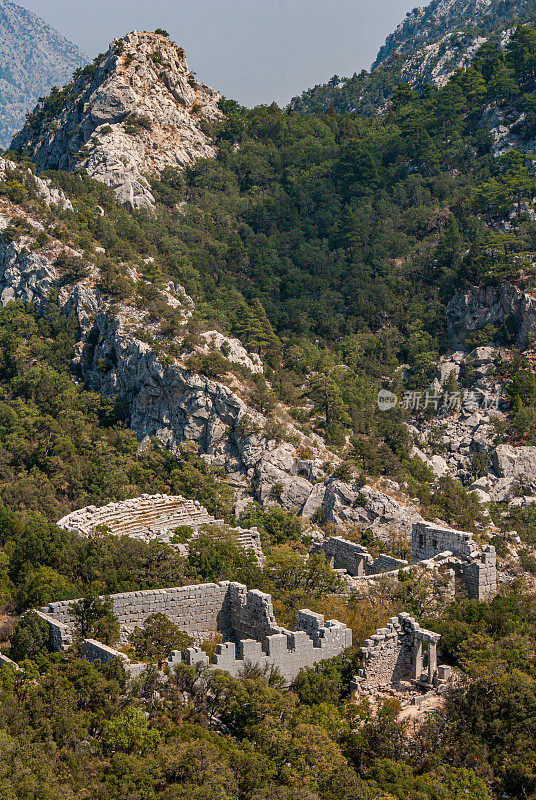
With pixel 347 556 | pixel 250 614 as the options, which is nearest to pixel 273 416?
pixel 347 556

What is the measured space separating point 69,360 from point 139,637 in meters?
39.6

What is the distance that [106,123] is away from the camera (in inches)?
3533

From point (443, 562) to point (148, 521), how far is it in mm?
10004

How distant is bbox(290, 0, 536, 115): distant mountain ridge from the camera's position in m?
127

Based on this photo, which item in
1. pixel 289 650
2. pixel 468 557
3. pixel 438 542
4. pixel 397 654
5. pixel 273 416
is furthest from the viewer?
pixel 273 416

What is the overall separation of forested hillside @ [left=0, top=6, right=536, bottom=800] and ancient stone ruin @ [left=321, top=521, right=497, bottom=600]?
33.5 inches

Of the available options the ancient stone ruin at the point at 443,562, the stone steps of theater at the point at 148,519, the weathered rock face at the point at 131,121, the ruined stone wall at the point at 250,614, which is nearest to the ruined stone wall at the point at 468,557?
the ancient stone ruin at the point at 443,562

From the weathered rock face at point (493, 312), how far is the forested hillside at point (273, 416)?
0.30 meters

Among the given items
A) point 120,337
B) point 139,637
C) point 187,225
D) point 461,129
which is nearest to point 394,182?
point 461,129

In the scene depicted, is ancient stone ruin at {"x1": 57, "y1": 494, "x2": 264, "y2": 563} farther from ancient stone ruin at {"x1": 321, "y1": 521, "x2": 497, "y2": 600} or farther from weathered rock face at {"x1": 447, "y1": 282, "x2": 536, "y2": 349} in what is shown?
weathered rock face at {"x1": 447, "y1": 282, "x2": 536, "y2": 349}

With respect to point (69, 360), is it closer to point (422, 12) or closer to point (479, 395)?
point (479, 395)

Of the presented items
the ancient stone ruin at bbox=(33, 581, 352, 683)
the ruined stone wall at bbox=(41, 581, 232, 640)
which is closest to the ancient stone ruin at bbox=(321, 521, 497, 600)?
the ancient stone ruin at bbox=(33, 581, 352, 683)

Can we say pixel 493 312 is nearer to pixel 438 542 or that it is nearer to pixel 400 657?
pixel 438 542

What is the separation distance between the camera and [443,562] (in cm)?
3162
